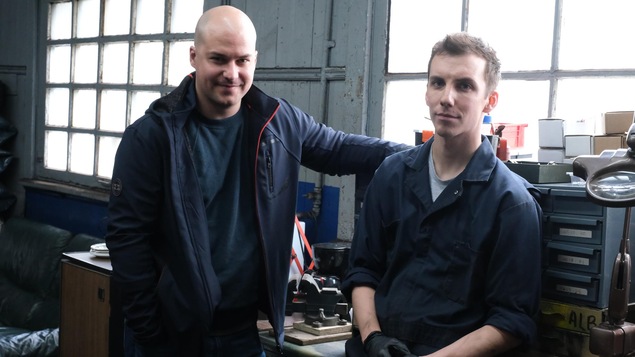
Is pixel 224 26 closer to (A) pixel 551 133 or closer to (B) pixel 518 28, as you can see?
(A) pixel 551 133

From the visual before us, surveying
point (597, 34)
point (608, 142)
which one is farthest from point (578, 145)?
point (597, 34)

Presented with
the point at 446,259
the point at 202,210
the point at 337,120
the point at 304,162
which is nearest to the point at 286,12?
the point at 337,120

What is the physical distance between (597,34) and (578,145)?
506 mm

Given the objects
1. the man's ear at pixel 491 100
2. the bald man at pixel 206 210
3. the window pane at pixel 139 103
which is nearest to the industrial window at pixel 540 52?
the man's ear at pixel 491 100

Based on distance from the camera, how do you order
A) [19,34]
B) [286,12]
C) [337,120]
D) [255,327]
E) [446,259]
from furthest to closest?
[19,34] → [286,12] → [337,120] → [255,327] → [446,259]

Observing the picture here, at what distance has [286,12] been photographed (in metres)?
3.80

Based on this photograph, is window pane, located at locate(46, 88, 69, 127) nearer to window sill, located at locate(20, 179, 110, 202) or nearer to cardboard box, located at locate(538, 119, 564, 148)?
window sill, located at locate(20, 179, 110, 202)

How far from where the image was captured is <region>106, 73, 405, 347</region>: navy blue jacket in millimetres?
2105

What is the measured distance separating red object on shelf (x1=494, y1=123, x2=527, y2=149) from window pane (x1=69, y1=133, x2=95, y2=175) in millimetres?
3737

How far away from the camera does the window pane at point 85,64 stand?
18.0 feet

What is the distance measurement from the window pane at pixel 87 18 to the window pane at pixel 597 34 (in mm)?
3790

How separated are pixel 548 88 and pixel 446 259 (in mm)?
1242

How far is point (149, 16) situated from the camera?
4.99m

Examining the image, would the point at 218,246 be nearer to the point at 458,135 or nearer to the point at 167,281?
the point at 167,281
